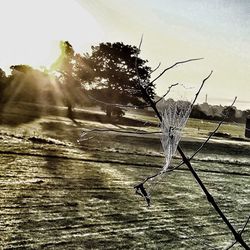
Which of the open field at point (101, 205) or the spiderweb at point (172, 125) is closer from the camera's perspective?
the spiderweb at point (172, 125)

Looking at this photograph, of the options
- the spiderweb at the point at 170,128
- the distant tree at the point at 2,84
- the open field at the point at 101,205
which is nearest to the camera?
the spiderweb at the point at 170,128

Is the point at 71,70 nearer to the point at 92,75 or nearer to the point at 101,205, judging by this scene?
the point at 92,75

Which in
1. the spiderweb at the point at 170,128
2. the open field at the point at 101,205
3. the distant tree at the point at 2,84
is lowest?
the open field at the point at 101,205

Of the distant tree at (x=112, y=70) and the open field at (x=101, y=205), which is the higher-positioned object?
the distant tree at (x=112, y=70)

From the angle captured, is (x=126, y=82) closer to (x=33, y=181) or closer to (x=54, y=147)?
(x=54, y=147)

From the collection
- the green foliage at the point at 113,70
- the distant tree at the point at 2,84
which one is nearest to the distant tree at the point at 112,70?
the green foliage at the point at 113,70

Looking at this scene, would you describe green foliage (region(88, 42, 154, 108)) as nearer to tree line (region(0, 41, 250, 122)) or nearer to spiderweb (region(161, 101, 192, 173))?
tree line (region(0, 41, 250, 122))

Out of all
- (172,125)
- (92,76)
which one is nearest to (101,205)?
(172,125)

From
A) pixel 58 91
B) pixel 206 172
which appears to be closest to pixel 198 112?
pixel 58 91

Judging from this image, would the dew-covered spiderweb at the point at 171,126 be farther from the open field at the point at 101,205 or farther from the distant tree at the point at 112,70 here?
the distant tree at the point at 112,70

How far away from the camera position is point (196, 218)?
16.7 ft

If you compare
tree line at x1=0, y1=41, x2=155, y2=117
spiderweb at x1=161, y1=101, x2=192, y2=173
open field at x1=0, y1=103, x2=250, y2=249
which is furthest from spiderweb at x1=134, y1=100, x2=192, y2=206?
tree line at x1=0, y1=41, x2=155, y2=117

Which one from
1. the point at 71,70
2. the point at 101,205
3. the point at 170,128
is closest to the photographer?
the point at 170,128

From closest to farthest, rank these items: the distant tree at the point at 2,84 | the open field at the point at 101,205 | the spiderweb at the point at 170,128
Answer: the spiderweb at the point at 170,128 → the open field at the point at 101,205 → the distant tree at the point at 2,84
